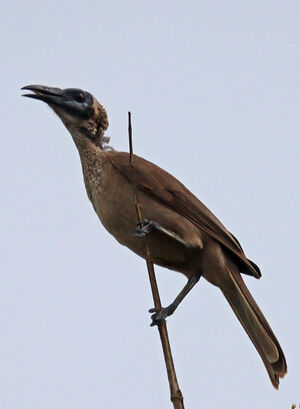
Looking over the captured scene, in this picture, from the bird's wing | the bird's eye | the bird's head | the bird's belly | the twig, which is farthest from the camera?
the bird's eye

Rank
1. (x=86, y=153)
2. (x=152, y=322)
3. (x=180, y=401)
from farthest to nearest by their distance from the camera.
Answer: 1. (x=86, y=153)
2. (x=152, y=322)
3. (x=180, y=401)

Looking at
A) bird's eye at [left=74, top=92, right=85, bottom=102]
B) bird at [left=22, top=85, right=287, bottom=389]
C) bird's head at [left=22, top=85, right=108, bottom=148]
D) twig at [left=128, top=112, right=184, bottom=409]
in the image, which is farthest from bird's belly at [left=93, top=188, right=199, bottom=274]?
twig at [left=128, top=112, right=184, bottom=409]

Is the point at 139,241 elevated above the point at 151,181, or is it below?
below

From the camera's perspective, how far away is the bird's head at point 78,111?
6973 millimetres

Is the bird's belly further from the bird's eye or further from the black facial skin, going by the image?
the bird's eye

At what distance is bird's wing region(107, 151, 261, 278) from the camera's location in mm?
6629

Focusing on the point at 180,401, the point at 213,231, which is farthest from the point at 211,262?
the point at 180,401

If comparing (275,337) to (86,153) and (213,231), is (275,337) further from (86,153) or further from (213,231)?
(86,153)

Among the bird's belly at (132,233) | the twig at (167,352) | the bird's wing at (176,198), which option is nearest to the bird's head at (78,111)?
the bird's wing at (176,198)

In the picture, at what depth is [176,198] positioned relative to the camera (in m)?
6.73

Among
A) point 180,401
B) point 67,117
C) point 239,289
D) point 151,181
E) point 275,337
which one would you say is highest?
point 67,117

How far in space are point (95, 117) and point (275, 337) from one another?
2.71m

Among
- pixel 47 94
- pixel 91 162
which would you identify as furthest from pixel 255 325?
pixel 47 94

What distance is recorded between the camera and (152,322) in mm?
5961
